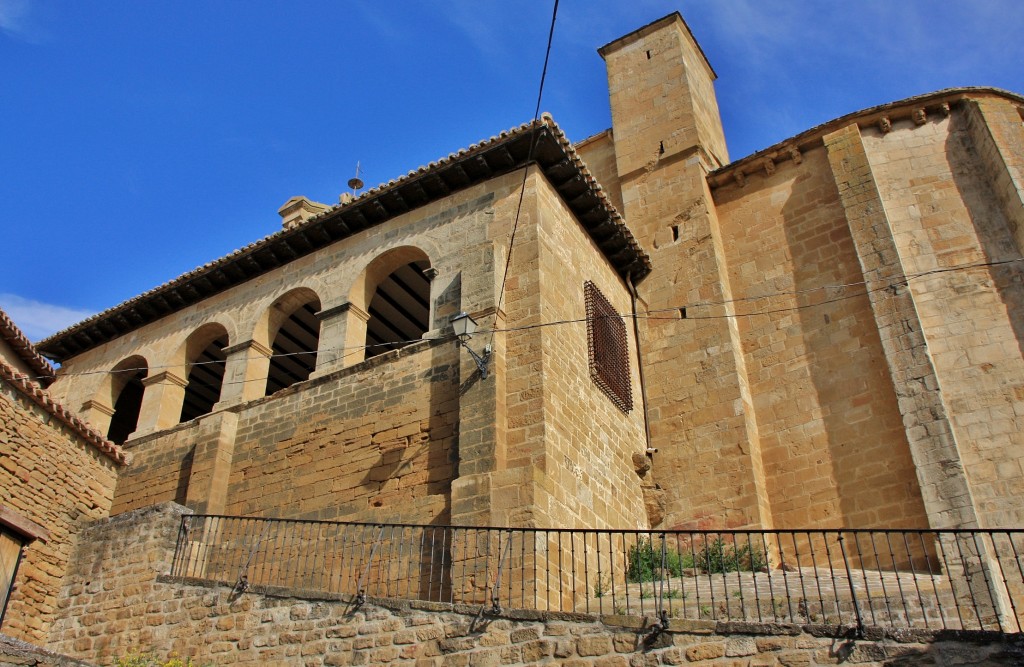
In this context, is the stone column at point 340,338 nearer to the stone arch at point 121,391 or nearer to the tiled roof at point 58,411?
the tiled roof at point 58,411

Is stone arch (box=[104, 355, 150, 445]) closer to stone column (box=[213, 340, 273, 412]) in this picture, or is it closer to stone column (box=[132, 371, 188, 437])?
stone column (box=[132, 371, 188, 437])

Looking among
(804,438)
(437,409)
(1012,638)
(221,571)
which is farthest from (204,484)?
(1012,638)

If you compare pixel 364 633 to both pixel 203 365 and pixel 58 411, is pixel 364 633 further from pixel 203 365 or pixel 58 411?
pixel 203 365

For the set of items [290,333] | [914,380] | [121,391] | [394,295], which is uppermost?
[394,295]

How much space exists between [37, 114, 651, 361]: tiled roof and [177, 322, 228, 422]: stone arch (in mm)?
708

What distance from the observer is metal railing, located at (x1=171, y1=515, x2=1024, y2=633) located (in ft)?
30.0

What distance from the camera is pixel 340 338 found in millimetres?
13930

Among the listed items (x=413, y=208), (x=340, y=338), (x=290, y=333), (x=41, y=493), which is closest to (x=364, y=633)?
(x=340, y=338)

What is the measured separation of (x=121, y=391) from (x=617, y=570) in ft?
35.1

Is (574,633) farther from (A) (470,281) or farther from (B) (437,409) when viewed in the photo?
(A) (470,281)

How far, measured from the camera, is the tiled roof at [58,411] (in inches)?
491

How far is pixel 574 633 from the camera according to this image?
788 cm

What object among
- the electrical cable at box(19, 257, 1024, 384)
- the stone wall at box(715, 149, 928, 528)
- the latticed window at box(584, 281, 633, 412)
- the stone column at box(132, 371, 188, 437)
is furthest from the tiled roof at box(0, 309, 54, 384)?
the stone wall at box(715, 149, 928, 528)

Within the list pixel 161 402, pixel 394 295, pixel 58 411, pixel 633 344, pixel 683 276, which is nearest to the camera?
pixel 58 411
